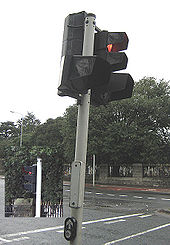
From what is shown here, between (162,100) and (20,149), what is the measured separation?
25.5 metres

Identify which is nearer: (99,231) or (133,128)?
(99,231)

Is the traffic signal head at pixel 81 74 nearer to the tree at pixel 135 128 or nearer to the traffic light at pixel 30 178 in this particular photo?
the traffic light at pixel 30 178

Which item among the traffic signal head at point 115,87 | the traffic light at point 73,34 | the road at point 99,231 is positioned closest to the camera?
the traffic light at point 73,34

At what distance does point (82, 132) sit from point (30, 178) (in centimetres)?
81

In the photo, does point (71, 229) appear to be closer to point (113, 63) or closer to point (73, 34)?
point (113, 63)

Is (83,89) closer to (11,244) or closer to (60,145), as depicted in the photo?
(60,145)

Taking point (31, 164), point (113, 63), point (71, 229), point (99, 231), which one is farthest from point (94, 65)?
point (99, 231)

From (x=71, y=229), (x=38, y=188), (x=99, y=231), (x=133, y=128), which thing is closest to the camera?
(x=71, y=229)

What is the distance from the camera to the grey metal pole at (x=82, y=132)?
2.73m

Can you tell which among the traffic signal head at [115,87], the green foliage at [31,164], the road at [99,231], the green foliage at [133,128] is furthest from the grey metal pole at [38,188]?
the green foliage at [133,128]

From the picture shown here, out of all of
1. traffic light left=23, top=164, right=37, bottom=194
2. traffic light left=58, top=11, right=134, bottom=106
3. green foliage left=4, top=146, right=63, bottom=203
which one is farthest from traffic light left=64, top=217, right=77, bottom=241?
traffic light left=58, top=11, right=134, bottom=106

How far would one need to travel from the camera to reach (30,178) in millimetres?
3172

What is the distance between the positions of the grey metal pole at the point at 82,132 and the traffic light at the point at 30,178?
22.8 inches

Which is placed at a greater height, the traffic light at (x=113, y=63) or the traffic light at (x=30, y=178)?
the traffic light at (x=113, y=63)
